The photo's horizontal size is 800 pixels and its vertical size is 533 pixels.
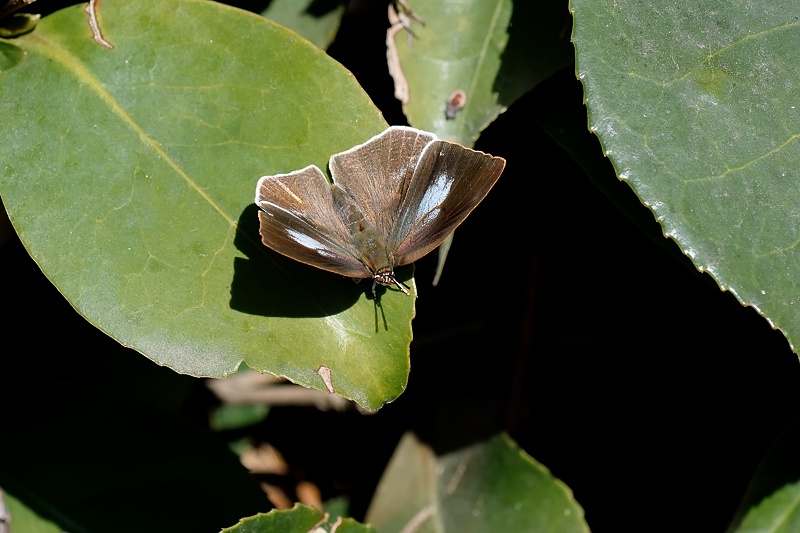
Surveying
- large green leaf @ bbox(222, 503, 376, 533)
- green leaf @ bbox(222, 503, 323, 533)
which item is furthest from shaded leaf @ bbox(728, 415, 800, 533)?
green leaf @ bbox(222, 503, 323, 533)

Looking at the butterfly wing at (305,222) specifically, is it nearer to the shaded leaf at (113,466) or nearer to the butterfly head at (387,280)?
the butterfly head at (387,280)

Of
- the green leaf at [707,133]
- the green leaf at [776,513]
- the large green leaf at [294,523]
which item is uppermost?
the green leaf at [707,133]

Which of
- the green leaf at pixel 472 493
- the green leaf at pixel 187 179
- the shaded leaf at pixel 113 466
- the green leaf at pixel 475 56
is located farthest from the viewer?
the green leaf at pixel 472 493

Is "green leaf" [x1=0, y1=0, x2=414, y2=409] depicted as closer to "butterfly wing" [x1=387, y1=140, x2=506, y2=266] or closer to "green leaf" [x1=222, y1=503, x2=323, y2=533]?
"butterfly wing" [x1=387, y1=140, x2=506, y2=266]

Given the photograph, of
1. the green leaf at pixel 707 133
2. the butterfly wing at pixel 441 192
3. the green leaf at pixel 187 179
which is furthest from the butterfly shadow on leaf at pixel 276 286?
the green leaf at pixel 707 133

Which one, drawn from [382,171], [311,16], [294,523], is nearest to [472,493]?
[294,523]

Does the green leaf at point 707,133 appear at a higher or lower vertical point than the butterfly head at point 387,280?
higher

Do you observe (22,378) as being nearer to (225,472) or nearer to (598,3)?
(225,472)
